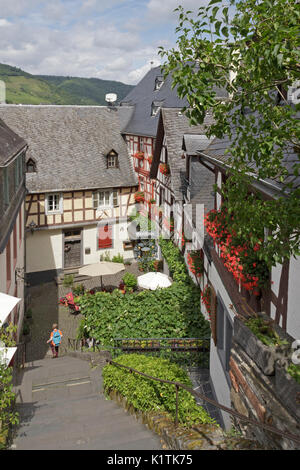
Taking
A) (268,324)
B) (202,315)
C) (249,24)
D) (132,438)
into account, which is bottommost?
(202,315)

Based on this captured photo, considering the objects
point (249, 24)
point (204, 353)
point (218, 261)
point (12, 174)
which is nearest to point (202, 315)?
point (204, 353)

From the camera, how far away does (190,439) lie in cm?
556

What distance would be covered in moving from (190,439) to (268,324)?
5.70 feet

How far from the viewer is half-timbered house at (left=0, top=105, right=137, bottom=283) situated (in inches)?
978

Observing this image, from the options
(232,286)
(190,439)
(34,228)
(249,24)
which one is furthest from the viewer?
(34,228)

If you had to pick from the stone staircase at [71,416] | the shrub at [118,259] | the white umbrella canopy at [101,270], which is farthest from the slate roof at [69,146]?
the stone staircase at [71,416]

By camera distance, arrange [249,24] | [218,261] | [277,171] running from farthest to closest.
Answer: [218,261], [277,171], [249,24]

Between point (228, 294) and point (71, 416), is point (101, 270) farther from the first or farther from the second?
point (71, 416)

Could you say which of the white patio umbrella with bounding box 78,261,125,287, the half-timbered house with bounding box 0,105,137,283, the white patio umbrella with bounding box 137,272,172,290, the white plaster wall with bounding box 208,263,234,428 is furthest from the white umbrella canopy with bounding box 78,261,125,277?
the white plaster wall with bounding box 208,263,234,428

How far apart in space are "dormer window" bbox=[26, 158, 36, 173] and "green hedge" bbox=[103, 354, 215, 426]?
17429 millimetres

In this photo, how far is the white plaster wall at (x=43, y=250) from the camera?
24.8 metres

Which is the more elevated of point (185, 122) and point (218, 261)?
point (185, 122)

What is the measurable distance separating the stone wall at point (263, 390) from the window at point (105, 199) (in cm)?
2085
